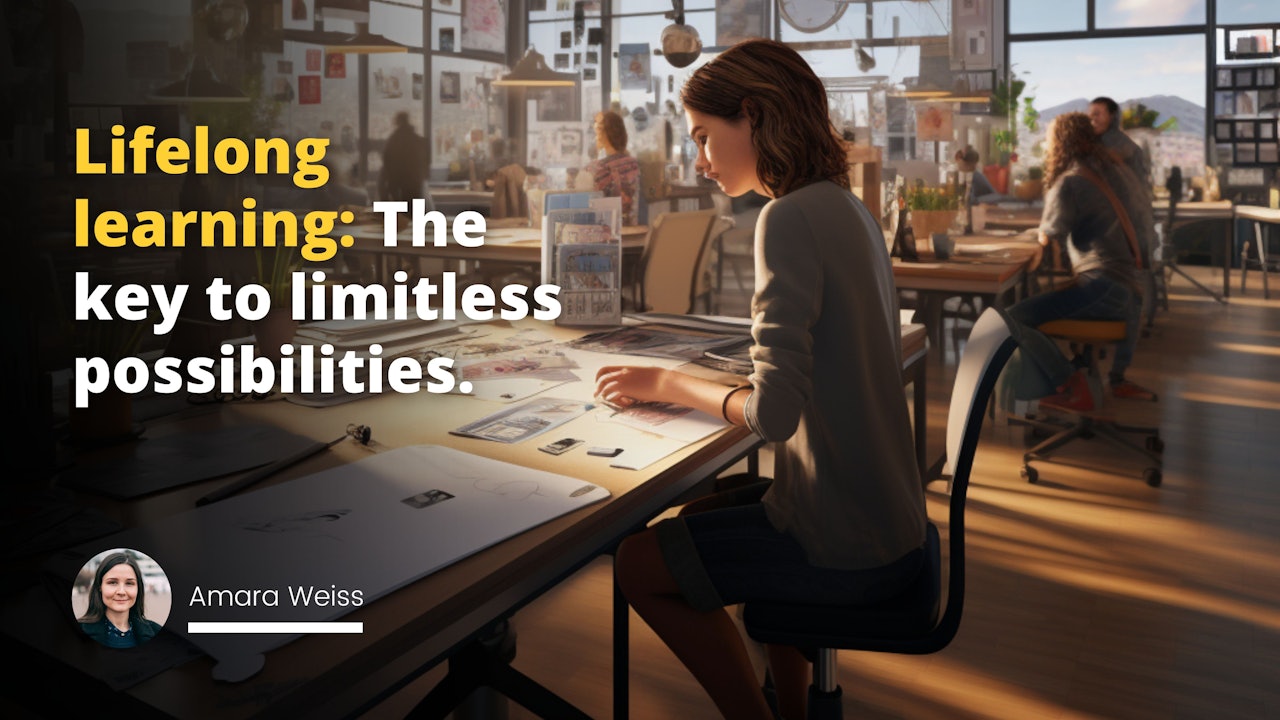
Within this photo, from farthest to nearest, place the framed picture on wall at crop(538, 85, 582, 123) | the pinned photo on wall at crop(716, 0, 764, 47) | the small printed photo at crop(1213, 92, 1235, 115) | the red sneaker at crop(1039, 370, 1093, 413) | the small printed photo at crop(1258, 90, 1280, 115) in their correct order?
the framed picture on wall at crop(538, 85, 582, 123) < the pinned photo on wall at crop(716, 0, 764, 47) < the small printed photo at crop(1213, 92, 1235, 115) < the small printed photo at crop(1258, 90, 1280, 115) < the red sneaker at crop(1039, 370, 1093, 413)

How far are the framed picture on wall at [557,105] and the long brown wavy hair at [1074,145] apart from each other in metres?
7.46

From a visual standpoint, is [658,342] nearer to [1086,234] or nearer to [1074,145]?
[1086,234]

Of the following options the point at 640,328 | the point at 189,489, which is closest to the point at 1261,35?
the point at 640,328

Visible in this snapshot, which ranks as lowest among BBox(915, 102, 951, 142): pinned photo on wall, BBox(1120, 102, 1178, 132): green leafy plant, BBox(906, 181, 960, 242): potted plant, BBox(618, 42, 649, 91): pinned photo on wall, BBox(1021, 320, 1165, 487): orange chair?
BBox(1021, 320, 1165, 487): orange chair

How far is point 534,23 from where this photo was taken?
1106 centimetres

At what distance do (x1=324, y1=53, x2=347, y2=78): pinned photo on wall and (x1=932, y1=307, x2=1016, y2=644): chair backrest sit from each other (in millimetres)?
7502

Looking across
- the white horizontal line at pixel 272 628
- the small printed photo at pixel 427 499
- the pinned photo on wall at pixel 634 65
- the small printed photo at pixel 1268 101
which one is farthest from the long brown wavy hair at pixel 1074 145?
the small printed photo at pixel 1268 101

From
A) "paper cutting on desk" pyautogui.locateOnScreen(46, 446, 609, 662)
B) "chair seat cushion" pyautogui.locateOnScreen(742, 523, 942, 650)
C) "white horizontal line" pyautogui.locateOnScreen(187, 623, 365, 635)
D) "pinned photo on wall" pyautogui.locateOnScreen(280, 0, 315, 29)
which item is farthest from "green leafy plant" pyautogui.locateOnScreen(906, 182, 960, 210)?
"pinned photo on wall" pyautogui.locateOnScreen(280, 0, 315, 29)

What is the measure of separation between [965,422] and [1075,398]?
11.1ft

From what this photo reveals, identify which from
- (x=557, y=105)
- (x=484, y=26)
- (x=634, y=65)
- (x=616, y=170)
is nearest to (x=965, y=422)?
(x=616, y=170)

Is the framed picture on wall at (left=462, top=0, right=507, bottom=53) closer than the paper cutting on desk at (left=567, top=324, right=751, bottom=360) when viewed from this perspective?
No

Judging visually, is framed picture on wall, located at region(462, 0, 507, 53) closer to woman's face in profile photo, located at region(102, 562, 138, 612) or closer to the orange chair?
the orange chair

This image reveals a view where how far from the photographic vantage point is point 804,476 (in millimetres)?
1457

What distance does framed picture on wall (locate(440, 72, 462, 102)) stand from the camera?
9547 millimetres
